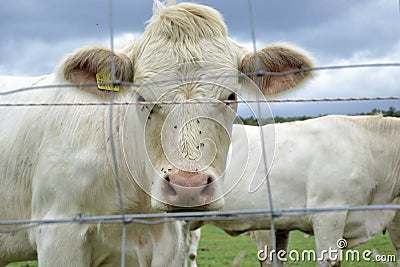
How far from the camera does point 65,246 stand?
154 inches

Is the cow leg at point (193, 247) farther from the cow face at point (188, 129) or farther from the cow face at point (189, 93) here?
the cow face at point (188, 129)

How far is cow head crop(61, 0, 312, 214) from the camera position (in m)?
3.22

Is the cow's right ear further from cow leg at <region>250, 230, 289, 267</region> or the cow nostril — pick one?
cow leg at <region>250, 230, 289, 267</region>

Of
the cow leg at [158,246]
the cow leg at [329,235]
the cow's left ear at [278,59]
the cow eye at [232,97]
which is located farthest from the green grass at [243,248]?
the cow eye at [232,97]

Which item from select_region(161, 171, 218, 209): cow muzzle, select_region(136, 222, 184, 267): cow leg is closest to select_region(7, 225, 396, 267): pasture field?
select_region(136, 222, 184, 267): cow leg

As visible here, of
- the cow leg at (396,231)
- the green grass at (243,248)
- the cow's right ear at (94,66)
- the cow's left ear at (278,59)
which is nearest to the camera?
the cow's right ear at (94,66)

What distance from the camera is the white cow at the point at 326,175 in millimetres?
7684

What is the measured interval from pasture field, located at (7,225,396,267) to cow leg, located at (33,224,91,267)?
15.6 ft

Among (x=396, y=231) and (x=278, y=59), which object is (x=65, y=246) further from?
(x=396, y=231)

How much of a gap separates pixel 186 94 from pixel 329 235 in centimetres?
461

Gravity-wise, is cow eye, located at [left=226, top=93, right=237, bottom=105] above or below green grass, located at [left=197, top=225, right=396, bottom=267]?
above

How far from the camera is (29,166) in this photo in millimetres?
4250

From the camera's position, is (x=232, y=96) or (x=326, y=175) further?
(x=326, y=175)

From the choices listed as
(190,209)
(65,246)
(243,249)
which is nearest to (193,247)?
(243,249)
